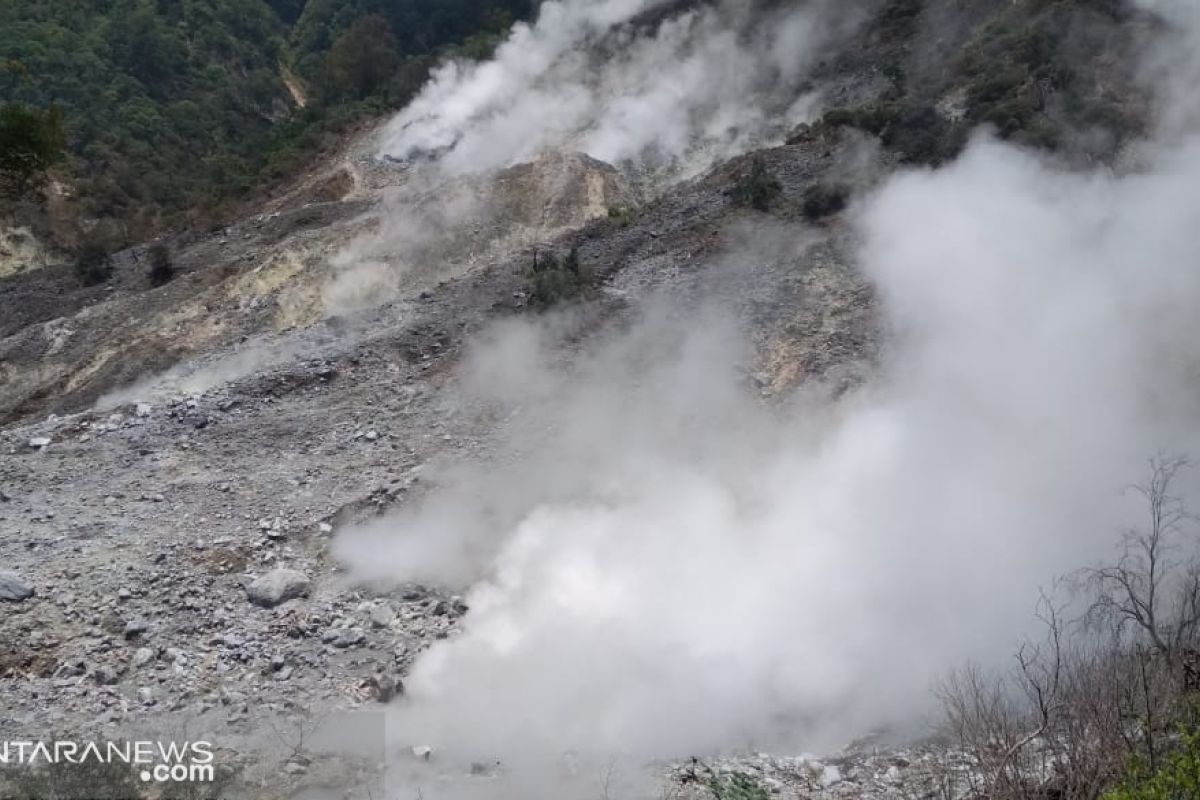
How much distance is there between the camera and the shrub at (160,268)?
17.5 m

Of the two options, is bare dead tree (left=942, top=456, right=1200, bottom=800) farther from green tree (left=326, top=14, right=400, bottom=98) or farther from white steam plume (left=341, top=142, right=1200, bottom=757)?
green tree (left=326, top=14, right=400, bottom=98)

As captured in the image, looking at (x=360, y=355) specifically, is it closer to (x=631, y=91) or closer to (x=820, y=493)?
(x=820, y=493)

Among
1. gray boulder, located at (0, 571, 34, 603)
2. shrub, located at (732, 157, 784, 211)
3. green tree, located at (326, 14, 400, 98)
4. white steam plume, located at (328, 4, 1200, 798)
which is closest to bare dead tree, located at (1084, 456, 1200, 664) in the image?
white steam plume, located at (328, 4, 1200, 798)

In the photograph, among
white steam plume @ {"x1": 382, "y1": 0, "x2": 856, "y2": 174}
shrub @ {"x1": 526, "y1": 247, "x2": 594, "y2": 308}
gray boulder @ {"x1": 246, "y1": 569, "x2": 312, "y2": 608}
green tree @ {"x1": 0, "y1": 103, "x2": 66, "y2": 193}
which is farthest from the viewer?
green tree @ {"x1": 0, "y1": 103, "x2": 66, "y2": 193}

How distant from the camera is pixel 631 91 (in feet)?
75.2

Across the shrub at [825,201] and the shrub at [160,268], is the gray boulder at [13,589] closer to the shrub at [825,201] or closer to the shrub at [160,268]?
the shrub at [160,268]

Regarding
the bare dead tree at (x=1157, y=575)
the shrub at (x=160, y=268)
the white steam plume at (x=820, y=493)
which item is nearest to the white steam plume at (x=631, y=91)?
the shrub at (x=160, y=268)

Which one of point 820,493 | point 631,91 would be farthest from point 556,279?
point 631,91

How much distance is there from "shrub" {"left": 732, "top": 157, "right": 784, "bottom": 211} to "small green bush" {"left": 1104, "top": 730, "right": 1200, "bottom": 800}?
40.2 feet

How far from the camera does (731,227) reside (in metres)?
15.7

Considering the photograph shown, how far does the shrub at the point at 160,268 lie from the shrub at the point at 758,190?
34.6 feet

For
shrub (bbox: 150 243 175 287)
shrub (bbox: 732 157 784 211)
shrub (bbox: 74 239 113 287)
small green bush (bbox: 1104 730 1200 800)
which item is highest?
shrub (bbox: 74 239 113 287)

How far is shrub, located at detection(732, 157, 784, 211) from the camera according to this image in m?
16.1

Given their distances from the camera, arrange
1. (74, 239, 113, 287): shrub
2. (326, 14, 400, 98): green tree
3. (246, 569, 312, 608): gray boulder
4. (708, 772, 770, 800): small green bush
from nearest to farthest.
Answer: (708, 772, 770, 800): small green bush → (246, 569, 312, 608): gray boulder → (74, 239, 113, 287): shrub → (326, 14, 400, 98): green tree
